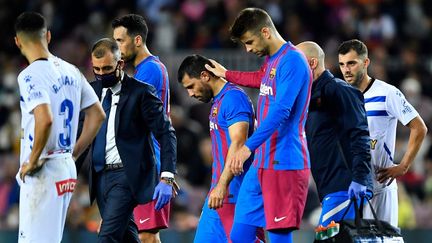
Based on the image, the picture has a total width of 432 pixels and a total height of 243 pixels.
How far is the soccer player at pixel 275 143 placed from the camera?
8711mm

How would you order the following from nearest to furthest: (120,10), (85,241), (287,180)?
(287,180) < (85,241) < (120,10)

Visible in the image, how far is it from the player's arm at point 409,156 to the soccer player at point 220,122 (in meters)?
1.29

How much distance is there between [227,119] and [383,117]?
5.13ft

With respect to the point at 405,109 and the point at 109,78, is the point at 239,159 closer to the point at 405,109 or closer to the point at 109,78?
the point at 109,78

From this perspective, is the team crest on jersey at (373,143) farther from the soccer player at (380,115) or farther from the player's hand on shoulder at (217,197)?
the player's hand on shoulder at (217,197)

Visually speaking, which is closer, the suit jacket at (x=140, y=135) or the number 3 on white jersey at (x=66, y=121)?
the number 3 on white jersey at (x=66, y=121)

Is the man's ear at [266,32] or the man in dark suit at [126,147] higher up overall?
the man's ear at [266,32]

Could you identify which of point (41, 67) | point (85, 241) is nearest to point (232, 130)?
point (41, 67)

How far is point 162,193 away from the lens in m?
9.36

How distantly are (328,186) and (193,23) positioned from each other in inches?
391

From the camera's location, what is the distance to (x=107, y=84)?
9.55m

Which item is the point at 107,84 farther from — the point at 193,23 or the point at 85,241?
the point at 193,23

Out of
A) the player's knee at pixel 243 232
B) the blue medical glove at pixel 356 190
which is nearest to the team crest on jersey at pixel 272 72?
the blue medical glove at pixel 356 190

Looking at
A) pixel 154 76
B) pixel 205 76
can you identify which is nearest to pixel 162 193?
pixel 205 76
